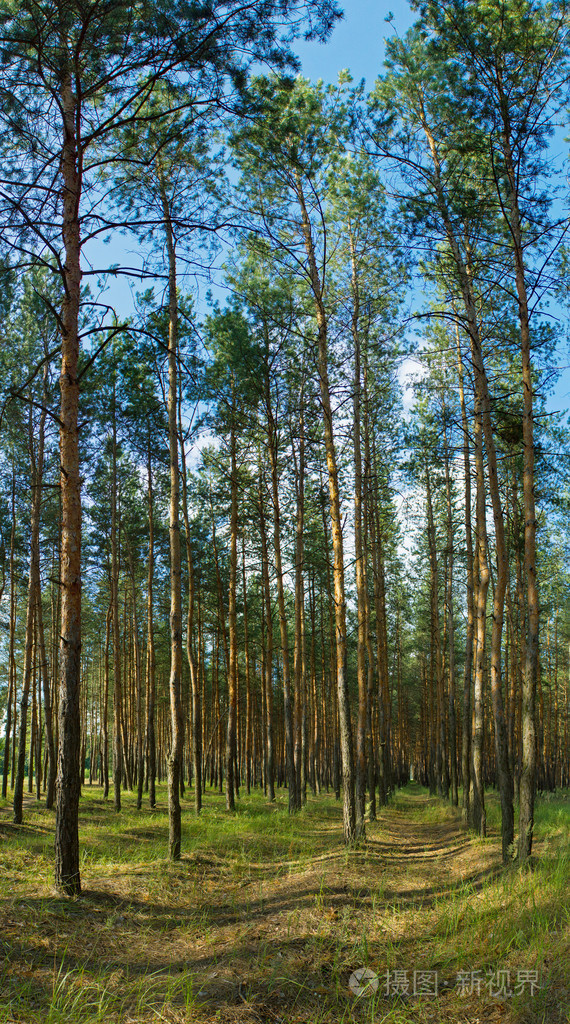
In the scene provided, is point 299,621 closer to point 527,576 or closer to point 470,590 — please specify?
point 470,590

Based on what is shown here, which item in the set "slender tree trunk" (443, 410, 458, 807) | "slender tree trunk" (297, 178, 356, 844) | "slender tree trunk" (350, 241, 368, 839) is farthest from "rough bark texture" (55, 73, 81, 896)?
"slender tree trunk" (443, 410, 458, 807)

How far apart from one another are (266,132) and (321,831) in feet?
39.1

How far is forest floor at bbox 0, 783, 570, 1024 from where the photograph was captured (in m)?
3.87

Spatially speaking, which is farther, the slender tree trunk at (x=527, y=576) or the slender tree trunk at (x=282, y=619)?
the slender tree trunk at (x=282, y=619)

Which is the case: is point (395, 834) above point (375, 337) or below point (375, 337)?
below

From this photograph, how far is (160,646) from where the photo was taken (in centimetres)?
2691

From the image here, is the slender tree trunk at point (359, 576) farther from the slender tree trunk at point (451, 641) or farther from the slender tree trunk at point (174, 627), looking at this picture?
the slender tree trunk at point (451, 641)

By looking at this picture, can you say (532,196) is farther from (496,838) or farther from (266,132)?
(496,838)

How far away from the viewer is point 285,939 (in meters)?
4.89

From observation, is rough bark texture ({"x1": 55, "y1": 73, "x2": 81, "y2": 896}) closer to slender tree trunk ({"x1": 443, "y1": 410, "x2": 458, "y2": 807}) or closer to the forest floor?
the forest floor

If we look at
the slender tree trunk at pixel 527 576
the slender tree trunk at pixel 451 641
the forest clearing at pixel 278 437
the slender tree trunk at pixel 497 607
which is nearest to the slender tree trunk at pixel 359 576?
the forest clearing at pixel 278 437

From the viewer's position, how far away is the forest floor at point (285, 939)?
3867mm

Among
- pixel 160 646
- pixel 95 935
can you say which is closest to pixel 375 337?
pixel 95 935

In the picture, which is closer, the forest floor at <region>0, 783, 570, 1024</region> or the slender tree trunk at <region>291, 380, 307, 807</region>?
the forest floor at <region>0, 783, 570, 1024</region>
